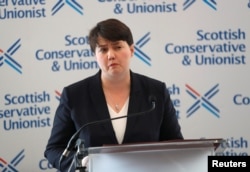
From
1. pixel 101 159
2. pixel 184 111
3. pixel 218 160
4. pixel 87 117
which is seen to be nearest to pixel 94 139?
pixel 87 117

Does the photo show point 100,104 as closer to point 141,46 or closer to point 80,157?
point 80,157

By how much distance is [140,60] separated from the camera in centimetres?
319

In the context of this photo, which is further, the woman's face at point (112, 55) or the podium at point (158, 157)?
the woman's face at point (112, 55)

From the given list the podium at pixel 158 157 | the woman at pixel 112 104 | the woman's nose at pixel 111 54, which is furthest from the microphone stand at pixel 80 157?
the woman's nose at pixel 111 54

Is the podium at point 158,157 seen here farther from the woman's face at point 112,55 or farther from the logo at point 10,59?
the logo at point 10,59

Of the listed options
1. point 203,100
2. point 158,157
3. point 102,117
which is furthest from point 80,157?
point 203,100

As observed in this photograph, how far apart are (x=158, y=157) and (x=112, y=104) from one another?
0.68 metres

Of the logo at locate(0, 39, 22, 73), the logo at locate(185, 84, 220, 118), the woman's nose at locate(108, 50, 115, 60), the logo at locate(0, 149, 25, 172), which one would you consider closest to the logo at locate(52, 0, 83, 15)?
the logo at locate(0, 39, 22, 73)

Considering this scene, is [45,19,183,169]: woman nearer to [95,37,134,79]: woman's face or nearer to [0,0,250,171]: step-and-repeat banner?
[95,37,134,79]: woman's face

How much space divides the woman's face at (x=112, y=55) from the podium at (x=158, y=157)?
0.65 metres

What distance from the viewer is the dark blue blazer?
2.04 meters

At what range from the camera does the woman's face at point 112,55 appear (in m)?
2.05

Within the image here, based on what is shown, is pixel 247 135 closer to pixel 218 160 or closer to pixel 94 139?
pixel 94 139

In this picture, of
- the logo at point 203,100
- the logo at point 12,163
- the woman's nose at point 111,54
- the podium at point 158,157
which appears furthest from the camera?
the logo at point 203,100
